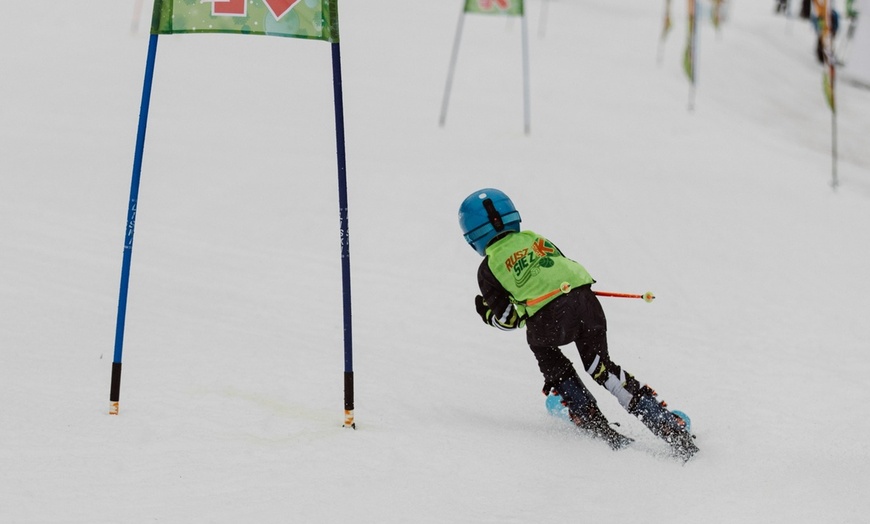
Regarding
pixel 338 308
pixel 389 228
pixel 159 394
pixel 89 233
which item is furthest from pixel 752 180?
pixel 159 394

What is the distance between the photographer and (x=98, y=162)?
36.2 ft

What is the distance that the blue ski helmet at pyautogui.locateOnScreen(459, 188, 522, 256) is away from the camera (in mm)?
5125

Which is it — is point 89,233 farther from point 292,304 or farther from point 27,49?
point 27,49

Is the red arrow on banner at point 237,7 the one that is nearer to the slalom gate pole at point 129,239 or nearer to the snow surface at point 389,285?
the slalom gate pole at point 129,239

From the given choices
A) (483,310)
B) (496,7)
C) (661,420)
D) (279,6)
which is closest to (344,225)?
(483,310)

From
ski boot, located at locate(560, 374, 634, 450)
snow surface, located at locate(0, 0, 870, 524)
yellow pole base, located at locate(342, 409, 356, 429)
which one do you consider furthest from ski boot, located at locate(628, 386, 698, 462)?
yellow pole base, located at locate(342, 409, 356, 429)

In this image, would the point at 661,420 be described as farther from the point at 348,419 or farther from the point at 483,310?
the point at 348,419

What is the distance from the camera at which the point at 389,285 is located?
8.72 meters

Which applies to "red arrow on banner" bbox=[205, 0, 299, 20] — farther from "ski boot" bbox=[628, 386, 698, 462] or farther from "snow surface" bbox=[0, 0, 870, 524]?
"ski boot" bbox=[628, 386, 698, 462]

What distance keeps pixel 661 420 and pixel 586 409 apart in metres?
0.40

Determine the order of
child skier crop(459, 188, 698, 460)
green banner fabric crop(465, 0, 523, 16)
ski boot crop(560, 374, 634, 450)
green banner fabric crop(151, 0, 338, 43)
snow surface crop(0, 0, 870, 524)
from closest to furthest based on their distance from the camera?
snow surface crop(0, 0, 870, 524), green banner fabric crop(151, 0, 338, 43), child skier crop(459, 188, 698, 460), ski boot crop(560, 374, 634, 450), green banner fabric crop(465, 0, 523, 16)

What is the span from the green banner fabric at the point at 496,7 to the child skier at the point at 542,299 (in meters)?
8.21

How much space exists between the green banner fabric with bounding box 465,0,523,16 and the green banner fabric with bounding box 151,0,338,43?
27.3 ft

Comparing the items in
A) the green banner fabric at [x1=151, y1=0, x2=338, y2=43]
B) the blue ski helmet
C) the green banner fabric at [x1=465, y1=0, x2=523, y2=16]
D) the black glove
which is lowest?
the black glove
